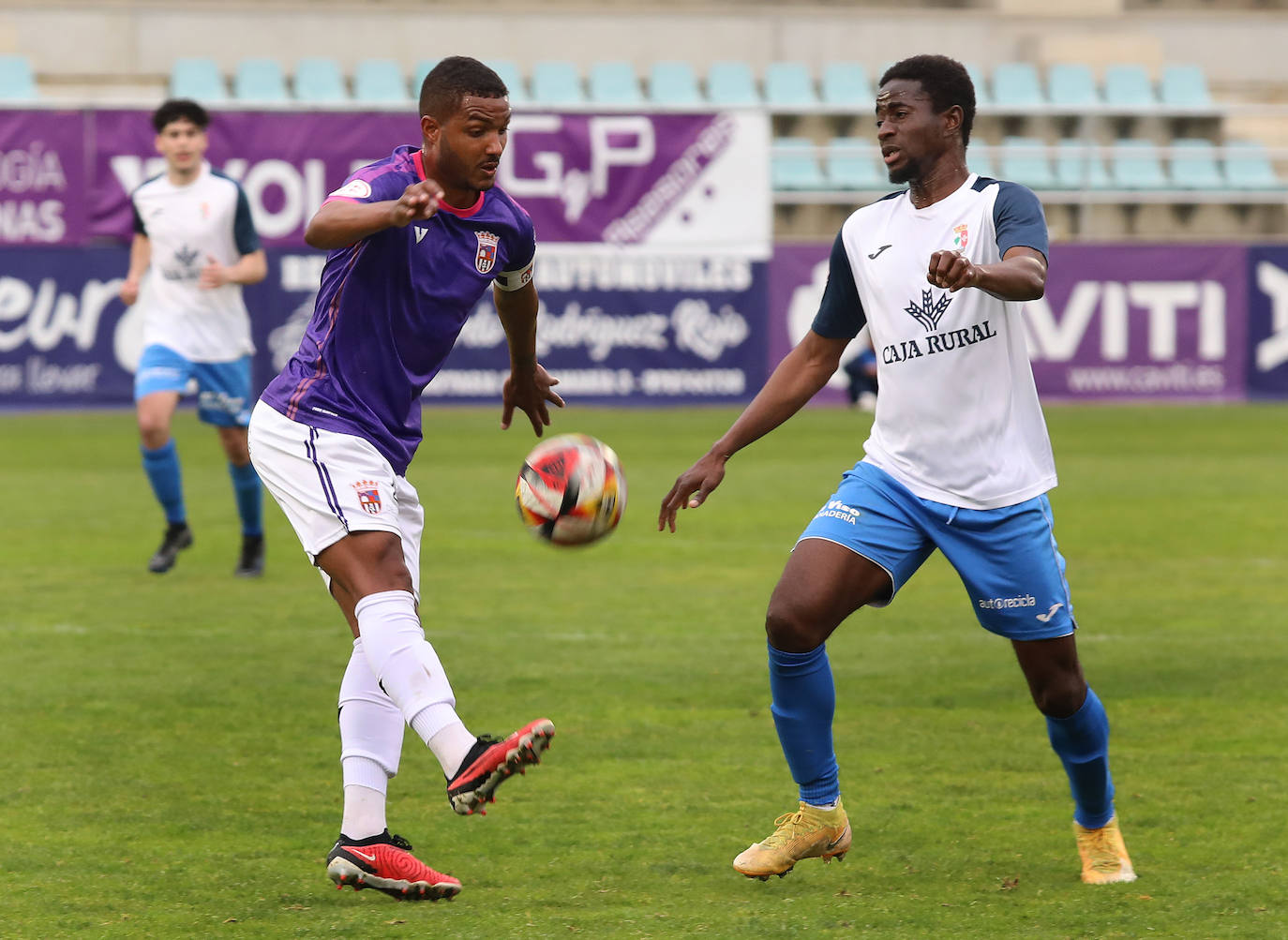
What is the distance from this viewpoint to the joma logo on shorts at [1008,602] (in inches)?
183

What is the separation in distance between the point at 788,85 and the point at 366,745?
75.2 ft

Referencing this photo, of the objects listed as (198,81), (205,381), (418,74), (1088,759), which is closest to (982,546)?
(1088,759)

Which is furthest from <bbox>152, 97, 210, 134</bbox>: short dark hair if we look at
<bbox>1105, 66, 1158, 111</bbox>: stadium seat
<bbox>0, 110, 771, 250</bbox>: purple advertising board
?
<bbox>1105, 66, 1158, 111</bbox>: stadium seat

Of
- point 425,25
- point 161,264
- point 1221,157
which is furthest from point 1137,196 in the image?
point 161,264

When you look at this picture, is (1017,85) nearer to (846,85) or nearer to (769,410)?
(846,85)

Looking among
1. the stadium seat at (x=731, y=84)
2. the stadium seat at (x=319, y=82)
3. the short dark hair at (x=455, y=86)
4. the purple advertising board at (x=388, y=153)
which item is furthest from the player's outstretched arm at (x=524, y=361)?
the stadium seat at (x=731, y=84)

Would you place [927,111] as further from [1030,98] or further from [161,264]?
[1030,98]

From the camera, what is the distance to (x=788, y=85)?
26.4 metres

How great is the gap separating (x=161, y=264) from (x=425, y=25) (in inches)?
660

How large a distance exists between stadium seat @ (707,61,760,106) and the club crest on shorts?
22127 mm

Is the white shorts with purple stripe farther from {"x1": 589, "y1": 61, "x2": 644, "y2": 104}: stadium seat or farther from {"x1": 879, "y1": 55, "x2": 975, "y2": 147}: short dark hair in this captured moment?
{"x1": 589, "y1": 61, "x2": 644, "y2": 104}: stadium seat

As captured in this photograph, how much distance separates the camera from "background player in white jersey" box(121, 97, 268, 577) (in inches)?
391

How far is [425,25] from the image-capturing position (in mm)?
26188

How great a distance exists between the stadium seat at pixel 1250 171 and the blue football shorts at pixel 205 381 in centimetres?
1887
